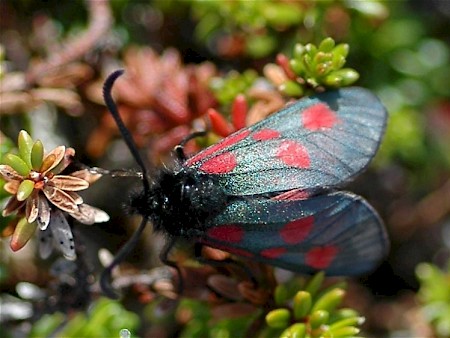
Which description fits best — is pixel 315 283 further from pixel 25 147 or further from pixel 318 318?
pixel 25 147

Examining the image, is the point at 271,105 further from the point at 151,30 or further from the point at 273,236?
the point at 151,30

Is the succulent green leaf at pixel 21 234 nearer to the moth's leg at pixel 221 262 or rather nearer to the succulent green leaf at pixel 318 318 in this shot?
the moth's leg at pixel 221 262

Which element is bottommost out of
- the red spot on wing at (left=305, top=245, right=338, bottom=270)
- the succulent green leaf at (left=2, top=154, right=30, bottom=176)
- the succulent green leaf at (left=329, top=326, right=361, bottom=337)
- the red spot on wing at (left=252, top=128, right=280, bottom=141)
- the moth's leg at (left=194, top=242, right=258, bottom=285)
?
the succulent green leaf at (left=329, top=326, right=361, bottom=337)

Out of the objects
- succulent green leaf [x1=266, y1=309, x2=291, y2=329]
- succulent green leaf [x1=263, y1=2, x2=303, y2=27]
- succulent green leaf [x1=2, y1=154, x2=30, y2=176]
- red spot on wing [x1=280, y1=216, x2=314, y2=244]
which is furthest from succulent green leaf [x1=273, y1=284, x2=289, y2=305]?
succulent green leaf [x1=263, y1=2, x2=303, y2=27]

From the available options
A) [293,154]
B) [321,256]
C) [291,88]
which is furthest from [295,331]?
[291,88]

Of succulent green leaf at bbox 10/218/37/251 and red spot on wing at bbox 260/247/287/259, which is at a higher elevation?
succulent green leaf at bbox 10/218/37/251

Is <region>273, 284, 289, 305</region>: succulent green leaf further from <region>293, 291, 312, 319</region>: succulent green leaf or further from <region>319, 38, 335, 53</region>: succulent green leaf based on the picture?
<region>319, 38, 335, 53</region>: succulent green leaf

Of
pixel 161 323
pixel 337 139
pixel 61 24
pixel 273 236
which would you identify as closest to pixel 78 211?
pixel 273 236
